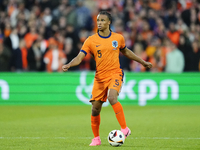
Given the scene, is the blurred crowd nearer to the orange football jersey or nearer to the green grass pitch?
the green grass pitch

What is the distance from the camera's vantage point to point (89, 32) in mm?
16906

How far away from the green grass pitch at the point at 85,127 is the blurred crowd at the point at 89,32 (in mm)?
1986

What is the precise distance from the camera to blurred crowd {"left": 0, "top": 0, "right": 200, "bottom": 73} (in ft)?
49.0

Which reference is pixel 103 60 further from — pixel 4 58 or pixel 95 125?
pixel 4 58

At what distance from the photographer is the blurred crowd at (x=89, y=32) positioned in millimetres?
14945

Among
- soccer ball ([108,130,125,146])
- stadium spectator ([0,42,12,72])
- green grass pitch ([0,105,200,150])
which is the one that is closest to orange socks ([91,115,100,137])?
green grass pitch ([0,105,200,150])

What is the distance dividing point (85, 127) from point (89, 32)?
821 cm

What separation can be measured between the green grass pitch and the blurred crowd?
1.99m

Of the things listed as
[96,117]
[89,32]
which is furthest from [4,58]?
[96,117]

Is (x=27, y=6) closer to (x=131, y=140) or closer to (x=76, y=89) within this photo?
(x=76, y=89)

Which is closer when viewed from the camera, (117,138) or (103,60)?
(117,138)

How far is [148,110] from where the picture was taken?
13.0m

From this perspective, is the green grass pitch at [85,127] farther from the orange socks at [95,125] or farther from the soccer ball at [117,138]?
the orange socks at [95,125]

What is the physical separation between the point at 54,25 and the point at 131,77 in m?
3.99
